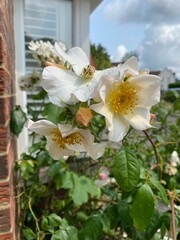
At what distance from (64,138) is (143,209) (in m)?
0.35

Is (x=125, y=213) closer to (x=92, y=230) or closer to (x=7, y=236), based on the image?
(x=92, y=230)

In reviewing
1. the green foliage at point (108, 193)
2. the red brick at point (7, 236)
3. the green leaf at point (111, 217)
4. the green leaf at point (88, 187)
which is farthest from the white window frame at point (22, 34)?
the red brick at point (7, 236)

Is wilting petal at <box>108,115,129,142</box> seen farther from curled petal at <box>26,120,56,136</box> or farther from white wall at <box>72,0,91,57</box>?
white wall at <box>72,0,91,57</box>

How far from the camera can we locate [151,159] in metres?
1.69

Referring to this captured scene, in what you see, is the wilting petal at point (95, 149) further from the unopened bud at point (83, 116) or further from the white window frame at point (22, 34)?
the white window frame at point (22, 34)

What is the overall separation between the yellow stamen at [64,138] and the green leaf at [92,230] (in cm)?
52

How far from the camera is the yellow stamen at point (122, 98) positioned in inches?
20.1

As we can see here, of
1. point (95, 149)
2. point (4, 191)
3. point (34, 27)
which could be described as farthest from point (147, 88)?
point (34, 27)

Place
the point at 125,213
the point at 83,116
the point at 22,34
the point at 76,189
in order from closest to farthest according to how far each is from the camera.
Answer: the point at 83,116, the point at 125,213, the point at 76,189, the point at 22,34

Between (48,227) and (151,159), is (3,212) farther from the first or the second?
(151,159)

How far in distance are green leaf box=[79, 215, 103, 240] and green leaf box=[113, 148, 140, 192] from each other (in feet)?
1.48

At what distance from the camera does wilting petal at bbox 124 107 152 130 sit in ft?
1.74

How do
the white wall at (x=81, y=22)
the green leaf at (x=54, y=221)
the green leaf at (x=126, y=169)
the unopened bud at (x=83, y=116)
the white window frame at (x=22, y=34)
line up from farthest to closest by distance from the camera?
the white wall at (x=81, y=22) → the white window frame at (x=22, y=34) → the green leaf at (x=54, y=221) → the green leaf at (x=126, y=169) → the unopened bud at (x=83, y=116)

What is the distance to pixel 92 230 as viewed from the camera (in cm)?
99
